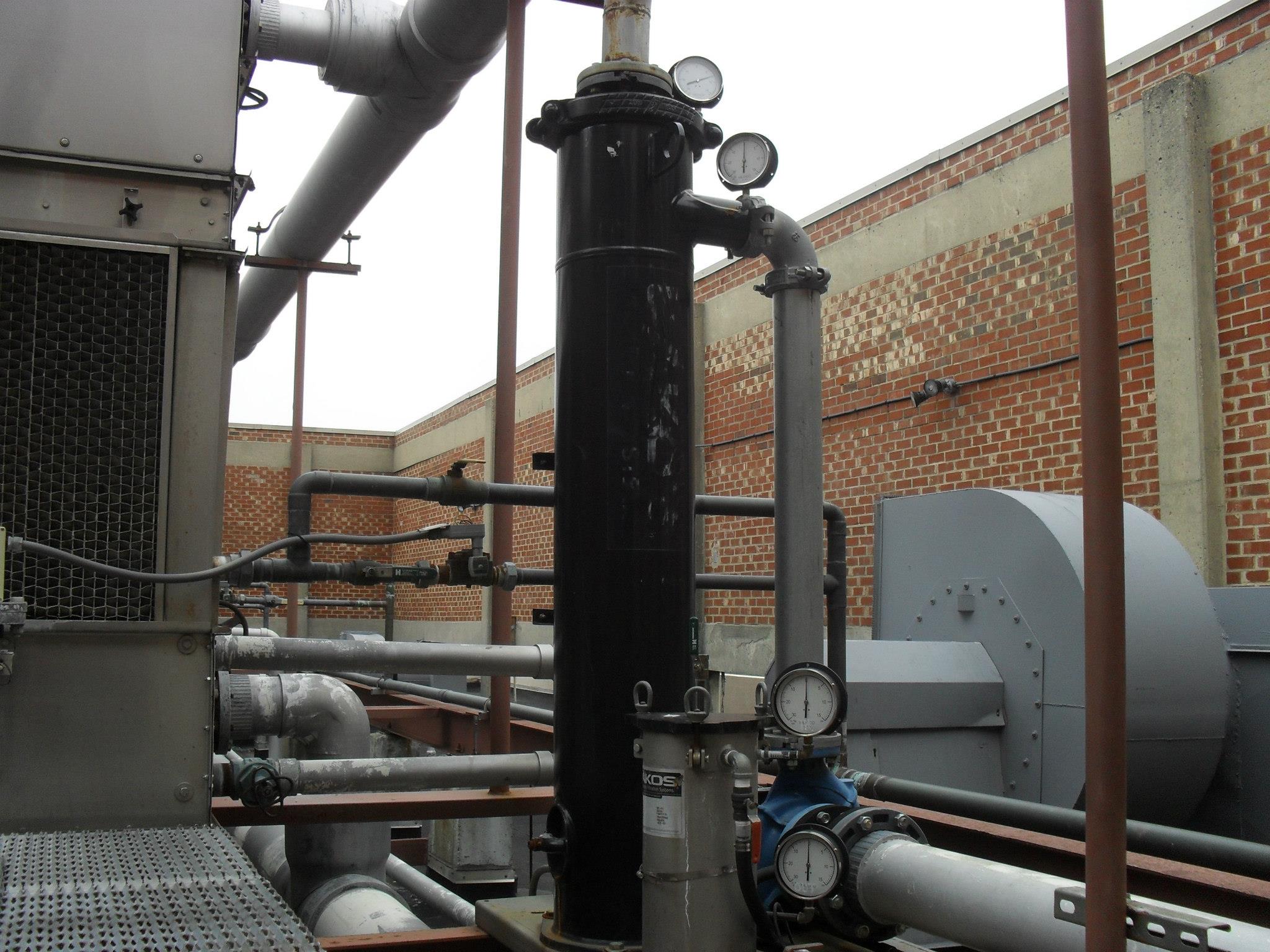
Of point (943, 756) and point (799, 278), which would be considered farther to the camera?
point (943, 756)

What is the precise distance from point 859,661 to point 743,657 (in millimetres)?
4854

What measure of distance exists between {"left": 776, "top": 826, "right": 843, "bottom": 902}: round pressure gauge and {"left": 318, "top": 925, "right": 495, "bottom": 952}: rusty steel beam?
2.48 ft

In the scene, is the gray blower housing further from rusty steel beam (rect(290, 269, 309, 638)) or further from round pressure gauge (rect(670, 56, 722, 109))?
rusty steel beam (rect(290, 269, 309, 638))

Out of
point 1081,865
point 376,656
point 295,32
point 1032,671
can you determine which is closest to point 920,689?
point 1032,671

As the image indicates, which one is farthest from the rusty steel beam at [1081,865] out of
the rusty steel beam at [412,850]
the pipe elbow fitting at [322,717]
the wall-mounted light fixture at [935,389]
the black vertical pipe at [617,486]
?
the rusty steel beam at [412,850]

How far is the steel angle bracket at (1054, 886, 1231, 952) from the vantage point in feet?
4.79

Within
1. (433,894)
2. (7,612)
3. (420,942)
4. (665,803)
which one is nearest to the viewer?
(7,612)

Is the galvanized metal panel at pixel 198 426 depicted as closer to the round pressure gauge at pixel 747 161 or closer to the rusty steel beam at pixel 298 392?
the round pressure gauge at pixel 747 161

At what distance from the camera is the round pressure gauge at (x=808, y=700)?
2359 millimetres

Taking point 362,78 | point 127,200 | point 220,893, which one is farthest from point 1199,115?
point 220,893

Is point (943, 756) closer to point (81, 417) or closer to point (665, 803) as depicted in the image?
point (665, 803)

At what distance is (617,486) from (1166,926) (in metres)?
1.36

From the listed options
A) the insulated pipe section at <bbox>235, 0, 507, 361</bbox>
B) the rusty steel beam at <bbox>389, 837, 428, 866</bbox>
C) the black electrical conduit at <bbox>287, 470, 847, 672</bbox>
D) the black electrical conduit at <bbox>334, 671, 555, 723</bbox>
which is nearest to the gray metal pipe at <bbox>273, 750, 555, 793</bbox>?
the black electrical conduit at <bbox>287, 470, 847, 672</bbox>

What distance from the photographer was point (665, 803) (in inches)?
83.1
